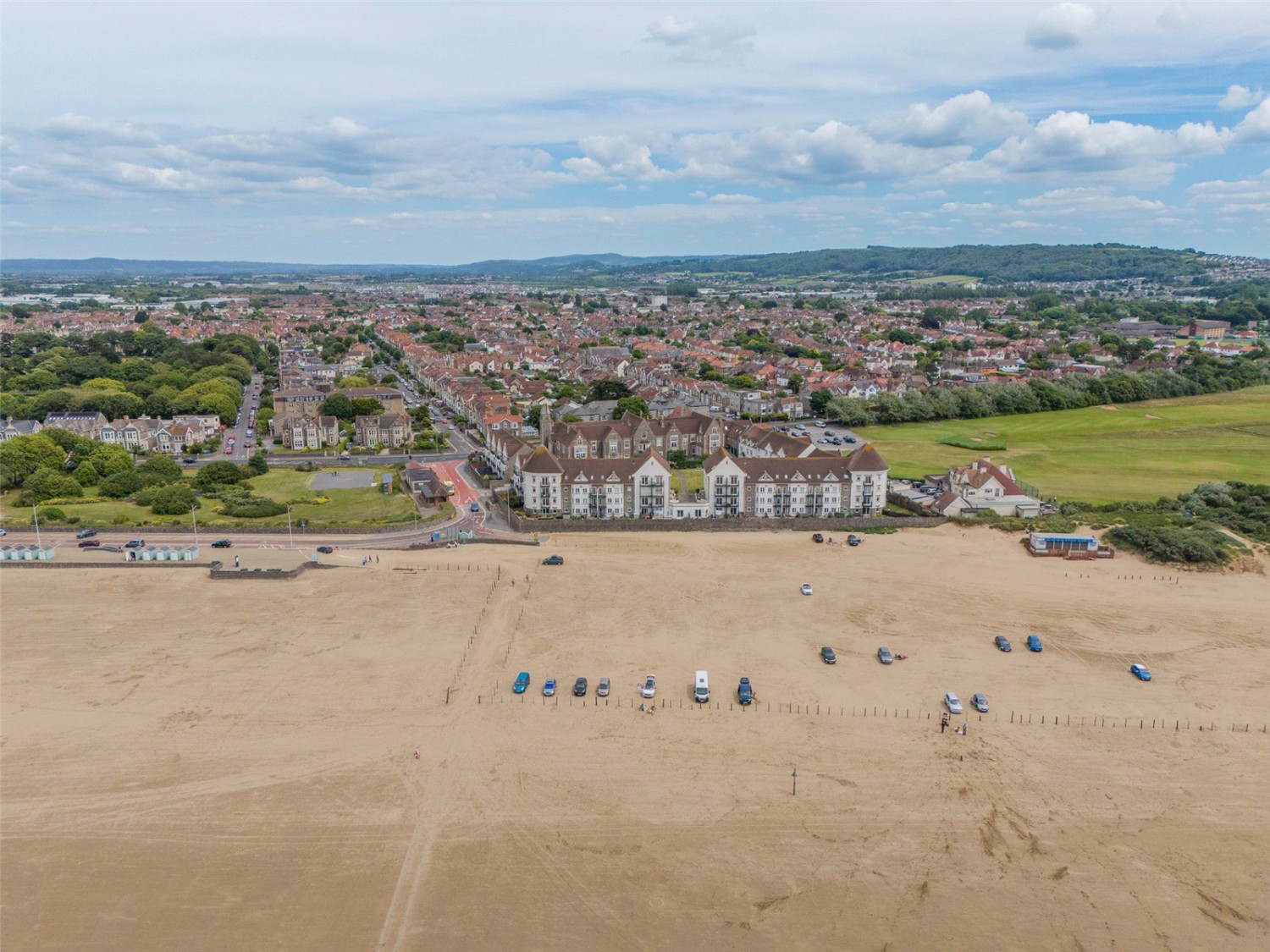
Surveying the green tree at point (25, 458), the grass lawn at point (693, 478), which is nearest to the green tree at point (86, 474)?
the green tree at point (25, 458)

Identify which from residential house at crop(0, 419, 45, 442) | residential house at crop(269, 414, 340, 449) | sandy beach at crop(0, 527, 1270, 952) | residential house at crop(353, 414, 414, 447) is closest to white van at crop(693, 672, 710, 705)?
sandy beach at crop(0, 527, 1270, 952)

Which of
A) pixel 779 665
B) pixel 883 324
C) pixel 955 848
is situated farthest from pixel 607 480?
pixel 883 324

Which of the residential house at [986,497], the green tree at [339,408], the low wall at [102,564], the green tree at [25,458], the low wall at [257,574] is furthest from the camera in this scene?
the green tree at [339,408]

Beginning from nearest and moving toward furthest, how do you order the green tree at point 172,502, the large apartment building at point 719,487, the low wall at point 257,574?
the low wall at point 257,574 < the large apartment building at point 719,487 < the green tree at point 172,502

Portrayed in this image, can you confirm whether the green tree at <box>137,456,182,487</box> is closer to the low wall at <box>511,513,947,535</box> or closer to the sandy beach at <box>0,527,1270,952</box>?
the sandy beach at <box>0,527,1270,952</box>

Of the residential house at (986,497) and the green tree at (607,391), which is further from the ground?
the green tree at (607,391)

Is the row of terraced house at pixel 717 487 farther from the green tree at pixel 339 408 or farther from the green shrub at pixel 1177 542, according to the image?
the green tree at pixel 339 408

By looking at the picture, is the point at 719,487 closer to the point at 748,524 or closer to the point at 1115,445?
the point at 748,524

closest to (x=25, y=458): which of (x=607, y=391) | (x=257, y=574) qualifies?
(x=257, y=574)

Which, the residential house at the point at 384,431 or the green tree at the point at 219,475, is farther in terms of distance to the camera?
the residential house at the point at 384,431
